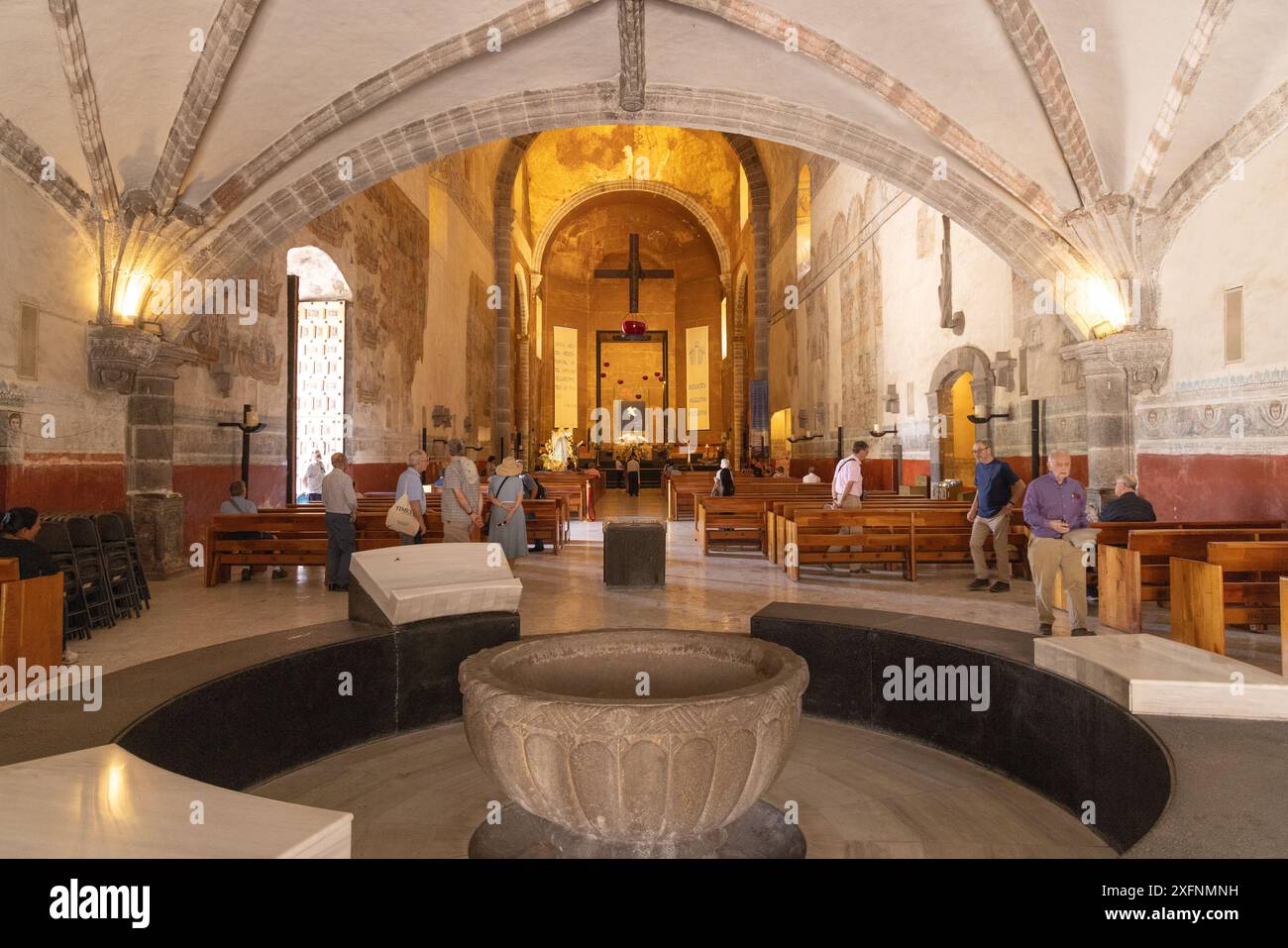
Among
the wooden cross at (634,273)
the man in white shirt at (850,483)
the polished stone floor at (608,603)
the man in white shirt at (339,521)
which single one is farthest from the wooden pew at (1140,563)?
the wooden cross at (634,273)

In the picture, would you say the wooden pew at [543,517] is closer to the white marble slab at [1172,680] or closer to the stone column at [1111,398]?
the stone column at [1111,398]

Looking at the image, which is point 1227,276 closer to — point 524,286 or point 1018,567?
point 1018,567

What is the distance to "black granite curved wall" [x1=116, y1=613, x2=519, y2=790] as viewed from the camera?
324 cm

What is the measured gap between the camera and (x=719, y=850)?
9.59 ft

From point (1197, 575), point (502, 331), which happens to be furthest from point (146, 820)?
point (502, 331)

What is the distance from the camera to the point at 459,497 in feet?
23.1

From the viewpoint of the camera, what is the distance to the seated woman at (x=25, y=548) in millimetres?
4328

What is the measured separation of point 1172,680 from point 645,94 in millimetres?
8626

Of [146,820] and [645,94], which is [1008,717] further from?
[645,94]

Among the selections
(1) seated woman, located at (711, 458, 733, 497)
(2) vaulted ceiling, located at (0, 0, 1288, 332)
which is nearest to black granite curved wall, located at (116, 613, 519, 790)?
(2) vaulted ceiling, located at (0, 0, 1288, 332)

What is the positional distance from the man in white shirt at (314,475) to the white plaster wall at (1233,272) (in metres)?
11.0

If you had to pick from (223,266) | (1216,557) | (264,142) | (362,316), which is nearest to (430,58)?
(264,142)

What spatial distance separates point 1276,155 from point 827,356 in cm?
1087

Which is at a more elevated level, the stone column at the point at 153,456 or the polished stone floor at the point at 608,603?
the stone column at the point at 153,456
